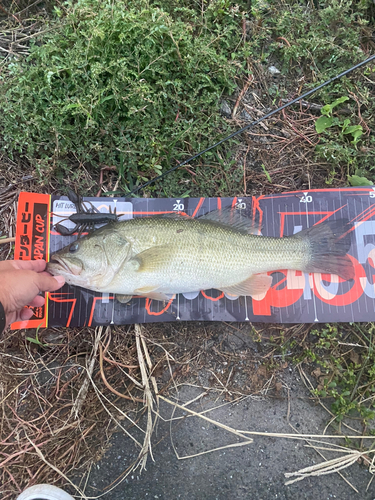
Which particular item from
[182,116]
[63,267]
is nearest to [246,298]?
[63,267]

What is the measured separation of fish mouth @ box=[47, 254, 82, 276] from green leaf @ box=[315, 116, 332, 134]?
2.92m

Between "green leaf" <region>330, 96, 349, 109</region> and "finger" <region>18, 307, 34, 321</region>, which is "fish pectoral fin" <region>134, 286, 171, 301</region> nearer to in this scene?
"finger" <region>18, 307, 34, 321</region>

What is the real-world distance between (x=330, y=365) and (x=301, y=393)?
16.3 inches

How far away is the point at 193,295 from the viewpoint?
10.7 feet

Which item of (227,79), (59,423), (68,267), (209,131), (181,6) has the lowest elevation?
(59,423)

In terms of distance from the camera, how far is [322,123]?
11.2ft

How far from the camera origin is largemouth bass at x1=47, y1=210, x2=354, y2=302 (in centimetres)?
295

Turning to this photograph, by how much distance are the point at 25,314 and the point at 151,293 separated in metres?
1.26

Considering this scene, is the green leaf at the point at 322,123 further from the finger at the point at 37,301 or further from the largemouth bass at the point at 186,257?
the finger at the point at 37,301

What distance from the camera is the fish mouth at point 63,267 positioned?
2922mm

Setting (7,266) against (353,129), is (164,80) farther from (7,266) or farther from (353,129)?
(7,266)

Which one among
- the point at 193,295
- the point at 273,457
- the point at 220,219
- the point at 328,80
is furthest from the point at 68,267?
the point at 328,80

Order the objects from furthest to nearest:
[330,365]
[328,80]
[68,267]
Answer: [328,80]
[330,365]
[68,267]

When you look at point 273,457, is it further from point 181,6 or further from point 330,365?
point 181,6
